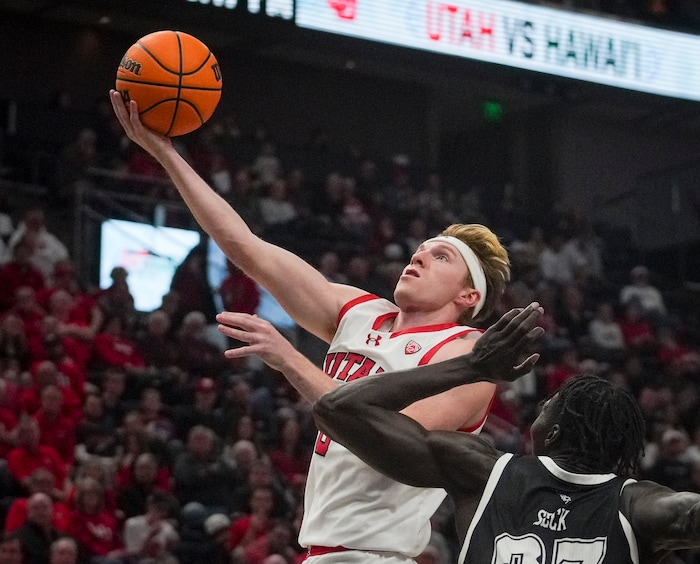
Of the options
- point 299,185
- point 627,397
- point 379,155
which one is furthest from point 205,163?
point 627,397

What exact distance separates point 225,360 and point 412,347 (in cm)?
704

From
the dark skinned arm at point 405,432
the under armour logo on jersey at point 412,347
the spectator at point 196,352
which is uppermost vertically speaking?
the under armour logo on jersey at point 412,347

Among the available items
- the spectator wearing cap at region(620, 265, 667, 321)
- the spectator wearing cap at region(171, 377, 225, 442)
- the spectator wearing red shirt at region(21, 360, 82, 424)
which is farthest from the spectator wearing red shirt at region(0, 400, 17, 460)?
the spectator wearing cap at region(620, 265, 667, 321)

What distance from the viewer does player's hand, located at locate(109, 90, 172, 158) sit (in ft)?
13.4

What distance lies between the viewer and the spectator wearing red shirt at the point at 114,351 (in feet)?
33.0

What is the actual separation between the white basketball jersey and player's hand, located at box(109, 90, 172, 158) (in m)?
0.94

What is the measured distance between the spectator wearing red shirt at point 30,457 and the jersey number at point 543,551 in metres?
5.87

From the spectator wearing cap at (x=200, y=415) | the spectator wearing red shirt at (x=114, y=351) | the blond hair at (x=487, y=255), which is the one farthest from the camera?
the spectator wearing red shirt at (x=114, y=351)

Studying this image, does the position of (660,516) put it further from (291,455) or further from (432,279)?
(291,455)

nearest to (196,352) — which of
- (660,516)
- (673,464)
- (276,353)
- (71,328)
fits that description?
(71,328)

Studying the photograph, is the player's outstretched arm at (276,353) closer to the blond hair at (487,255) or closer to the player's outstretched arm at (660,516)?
the blond hair at (487,255)

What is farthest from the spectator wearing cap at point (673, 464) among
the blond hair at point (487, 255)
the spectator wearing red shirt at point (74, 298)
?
the blond hair at point (487, 255)

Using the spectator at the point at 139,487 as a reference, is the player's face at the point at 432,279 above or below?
above

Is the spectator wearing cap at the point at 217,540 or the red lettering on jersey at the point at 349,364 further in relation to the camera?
the spectator wearing cap at the point at 217,540
